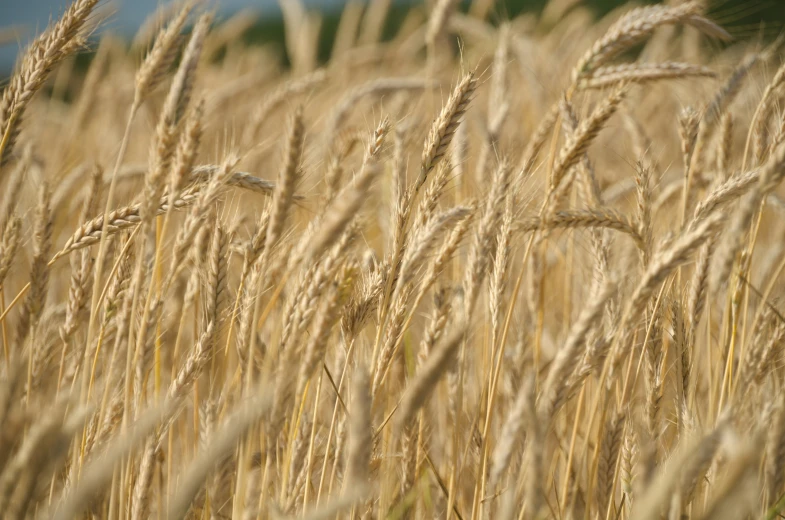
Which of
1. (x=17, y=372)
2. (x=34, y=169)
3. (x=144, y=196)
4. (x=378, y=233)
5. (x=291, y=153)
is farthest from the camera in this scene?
(x=378, y=233)

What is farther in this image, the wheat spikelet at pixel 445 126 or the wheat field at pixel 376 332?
the wheat spikelet at pixel 445 126

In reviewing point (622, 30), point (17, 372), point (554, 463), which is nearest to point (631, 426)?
point (554, 463)

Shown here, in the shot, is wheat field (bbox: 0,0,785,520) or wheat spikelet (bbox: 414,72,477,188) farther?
wheat spikelet (bbox: 414,72,477,188)

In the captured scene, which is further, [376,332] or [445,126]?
[376,332]

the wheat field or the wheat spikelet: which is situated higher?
the wheat spikelet

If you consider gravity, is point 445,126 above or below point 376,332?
above

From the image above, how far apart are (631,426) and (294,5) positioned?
6.00 m

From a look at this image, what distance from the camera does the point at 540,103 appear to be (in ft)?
11.5

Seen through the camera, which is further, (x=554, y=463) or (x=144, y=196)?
(x=554, y=463)

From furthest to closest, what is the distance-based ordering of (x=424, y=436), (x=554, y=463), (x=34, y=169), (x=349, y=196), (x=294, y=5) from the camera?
(x=294, y=5)
(x=34, y=169)
(x=554, y=463)
(x=424, y=436)
(x=349, y=196)

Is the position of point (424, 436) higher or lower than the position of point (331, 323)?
lower

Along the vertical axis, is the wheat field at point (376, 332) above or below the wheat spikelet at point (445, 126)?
below

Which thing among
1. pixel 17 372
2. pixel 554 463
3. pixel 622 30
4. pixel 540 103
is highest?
pixel 540 103

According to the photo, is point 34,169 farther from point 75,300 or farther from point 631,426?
point 631,426
